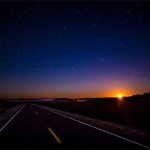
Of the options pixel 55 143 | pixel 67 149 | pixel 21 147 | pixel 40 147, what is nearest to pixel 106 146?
pixel 67 149

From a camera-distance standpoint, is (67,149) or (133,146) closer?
(67,149)

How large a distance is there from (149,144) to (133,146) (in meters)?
0.73

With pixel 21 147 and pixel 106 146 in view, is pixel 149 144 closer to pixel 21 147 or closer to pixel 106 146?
pixel 106 146

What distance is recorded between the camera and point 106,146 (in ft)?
18.8

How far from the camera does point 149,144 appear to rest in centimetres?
605

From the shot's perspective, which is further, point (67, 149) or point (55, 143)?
point (55, 143)

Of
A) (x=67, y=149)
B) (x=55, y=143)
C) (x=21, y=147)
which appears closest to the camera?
(x=67, y=149)

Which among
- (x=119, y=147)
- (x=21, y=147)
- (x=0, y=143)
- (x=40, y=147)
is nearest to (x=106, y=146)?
(x=119, y=147)

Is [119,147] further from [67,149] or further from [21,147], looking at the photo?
[21,147]

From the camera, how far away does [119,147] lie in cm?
566

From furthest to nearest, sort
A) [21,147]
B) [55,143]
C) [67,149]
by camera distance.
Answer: [55,143] < [21,147] < [67,149]

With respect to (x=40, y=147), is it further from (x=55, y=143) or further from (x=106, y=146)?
(x=106, y=146)

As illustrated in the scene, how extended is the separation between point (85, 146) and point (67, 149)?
70 centimetres

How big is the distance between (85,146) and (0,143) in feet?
10.8
